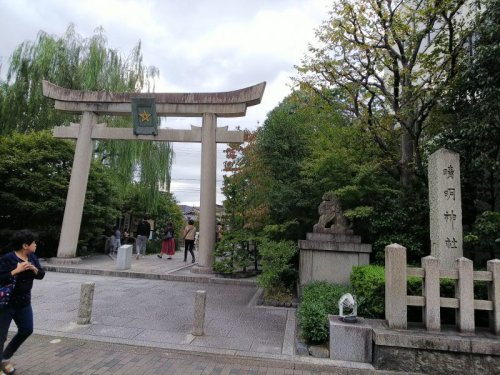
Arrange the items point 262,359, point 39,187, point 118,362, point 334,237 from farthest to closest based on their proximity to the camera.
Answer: point 39,187, point 334,237, point 262,359, point 118,362

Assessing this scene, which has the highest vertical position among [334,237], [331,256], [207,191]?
[207,191]

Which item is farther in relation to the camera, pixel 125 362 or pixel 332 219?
pixel 332 219

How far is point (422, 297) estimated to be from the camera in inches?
204

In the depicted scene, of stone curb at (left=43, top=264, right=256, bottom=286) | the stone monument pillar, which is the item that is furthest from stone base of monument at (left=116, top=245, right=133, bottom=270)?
the stone monument pillar

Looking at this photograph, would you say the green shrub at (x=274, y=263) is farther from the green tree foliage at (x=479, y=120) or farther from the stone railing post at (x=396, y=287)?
the green tree foliage at (x=479, y=120)

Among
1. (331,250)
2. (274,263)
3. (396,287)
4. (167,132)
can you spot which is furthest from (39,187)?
(396,287)

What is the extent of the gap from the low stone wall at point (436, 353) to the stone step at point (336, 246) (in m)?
3.17

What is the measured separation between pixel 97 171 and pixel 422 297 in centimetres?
1517

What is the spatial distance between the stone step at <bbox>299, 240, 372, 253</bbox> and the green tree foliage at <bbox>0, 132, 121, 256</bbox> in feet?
36.1

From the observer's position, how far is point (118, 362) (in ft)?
15.3

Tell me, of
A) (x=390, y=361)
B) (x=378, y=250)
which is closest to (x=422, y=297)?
(x=390, y=361)

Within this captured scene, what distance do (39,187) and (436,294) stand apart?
1462cm

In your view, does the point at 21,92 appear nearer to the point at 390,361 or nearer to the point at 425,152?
the point at 425,152

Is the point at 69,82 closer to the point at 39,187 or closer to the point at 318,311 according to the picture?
the point at 39,187
